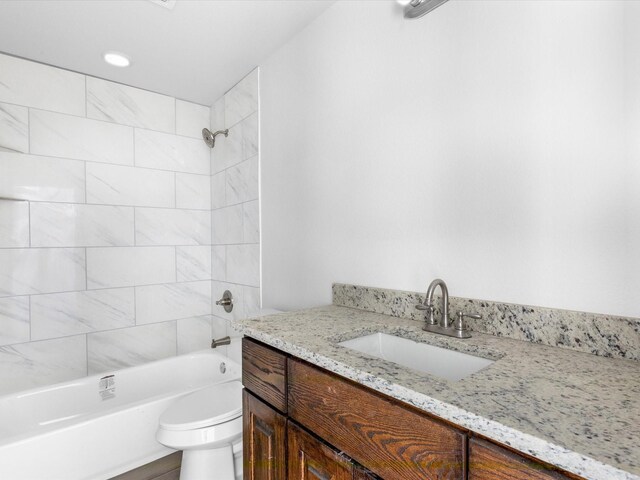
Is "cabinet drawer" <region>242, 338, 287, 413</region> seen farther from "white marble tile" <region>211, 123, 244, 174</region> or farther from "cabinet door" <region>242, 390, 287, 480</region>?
"white marble tile" <region>211, 123, 244, 174</region>

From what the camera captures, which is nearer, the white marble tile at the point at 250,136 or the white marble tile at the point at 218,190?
the white marble tile at the point at 250,136

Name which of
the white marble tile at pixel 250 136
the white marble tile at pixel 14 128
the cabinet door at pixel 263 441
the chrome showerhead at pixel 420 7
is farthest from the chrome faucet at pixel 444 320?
the white marble tile at pixel 14 128

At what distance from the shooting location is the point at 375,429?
71 cm

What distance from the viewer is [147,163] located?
2.48 meters

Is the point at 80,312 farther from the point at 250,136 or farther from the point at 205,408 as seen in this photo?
the point at 250,136

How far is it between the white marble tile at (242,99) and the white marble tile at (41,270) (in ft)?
4.48

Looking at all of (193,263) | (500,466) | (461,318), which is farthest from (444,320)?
(193,263)

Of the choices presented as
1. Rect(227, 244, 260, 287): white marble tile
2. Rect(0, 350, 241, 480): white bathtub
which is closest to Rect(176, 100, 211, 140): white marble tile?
Rect(227, 244, 260, 287): white marble tile

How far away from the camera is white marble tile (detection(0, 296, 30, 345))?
1956mm

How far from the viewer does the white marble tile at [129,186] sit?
2264 mm

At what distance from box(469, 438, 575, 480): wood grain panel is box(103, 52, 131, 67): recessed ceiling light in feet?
8.26

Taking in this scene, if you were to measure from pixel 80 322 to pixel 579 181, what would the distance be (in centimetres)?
268

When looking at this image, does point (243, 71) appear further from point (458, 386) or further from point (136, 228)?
point (458, 386)

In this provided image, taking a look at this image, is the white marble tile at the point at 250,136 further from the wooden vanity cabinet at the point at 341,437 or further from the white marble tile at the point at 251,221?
the wooden vanity cabinet at the point at 341,437
